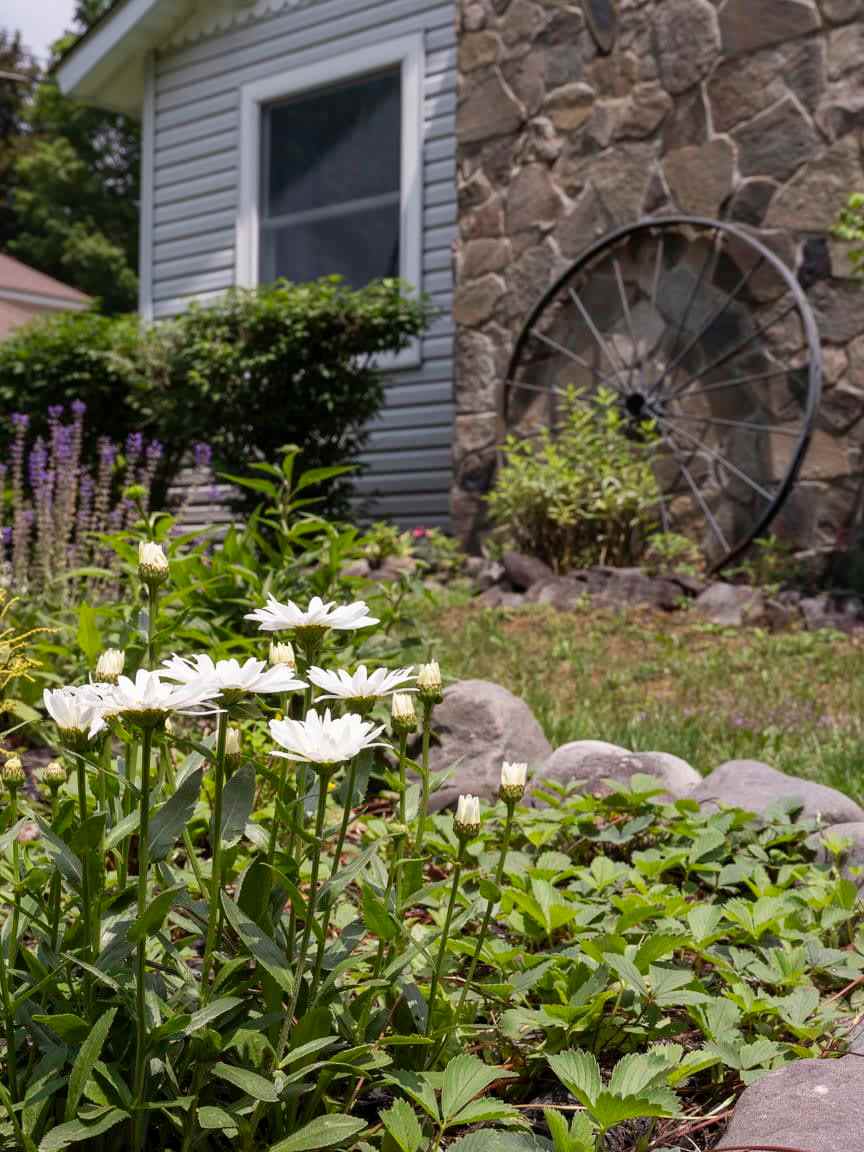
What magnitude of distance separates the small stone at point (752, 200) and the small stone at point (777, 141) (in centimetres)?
4

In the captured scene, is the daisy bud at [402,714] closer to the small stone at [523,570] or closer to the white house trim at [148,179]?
the small stone at [523,570]

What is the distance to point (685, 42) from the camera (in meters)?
6.19

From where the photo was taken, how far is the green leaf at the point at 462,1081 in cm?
114

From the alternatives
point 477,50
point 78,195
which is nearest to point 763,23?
point 477,50

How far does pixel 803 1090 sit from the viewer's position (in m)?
1.21

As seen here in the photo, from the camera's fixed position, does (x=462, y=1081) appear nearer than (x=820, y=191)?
Yes

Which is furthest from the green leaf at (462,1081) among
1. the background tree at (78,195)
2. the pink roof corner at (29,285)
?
the background tree at (78,195)

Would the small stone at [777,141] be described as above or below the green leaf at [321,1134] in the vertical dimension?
above

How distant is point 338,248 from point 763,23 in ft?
12.6

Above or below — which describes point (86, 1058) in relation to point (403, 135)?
below

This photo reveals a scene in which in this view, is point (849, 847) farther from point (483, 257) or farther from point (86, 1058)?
point (483, 257)

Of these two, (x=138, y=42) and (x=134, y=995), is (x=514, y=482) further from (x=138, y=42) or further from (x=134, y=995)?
(x=138, y=42)

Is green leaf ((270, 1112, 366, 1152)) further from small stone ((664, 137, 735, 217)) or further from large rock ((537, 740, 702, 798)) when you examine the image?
small stone ((664, 137, 735, 217))

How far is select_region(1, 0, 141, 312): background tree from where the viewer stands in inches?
944
